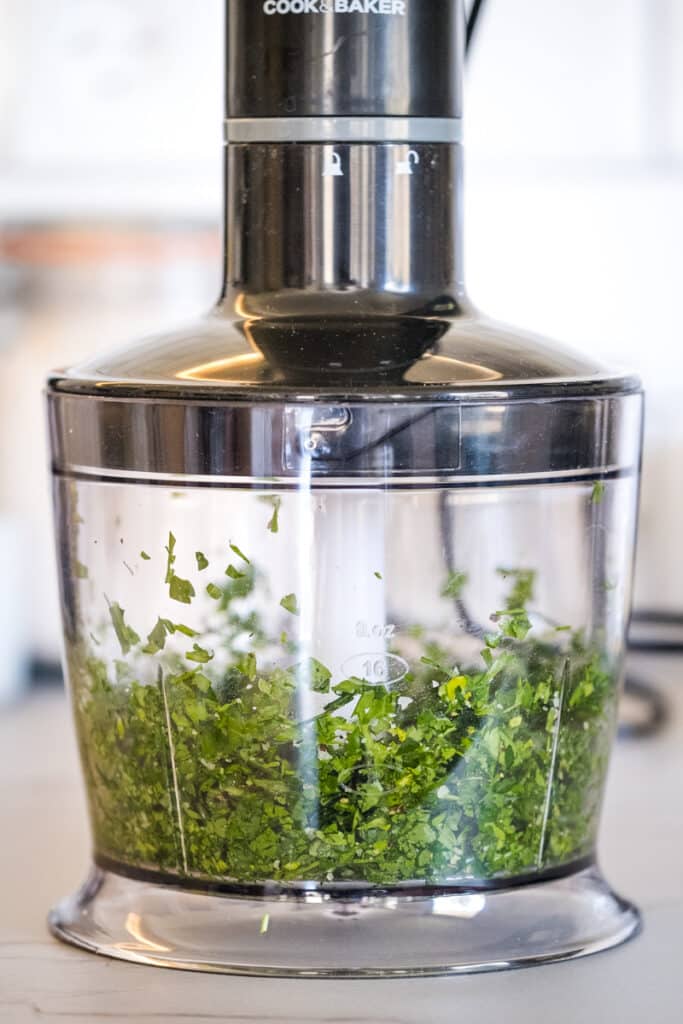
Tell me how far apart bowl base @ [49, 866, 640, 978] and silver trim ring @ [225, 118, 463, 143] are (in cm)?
27

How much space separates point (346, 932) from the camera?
552mm

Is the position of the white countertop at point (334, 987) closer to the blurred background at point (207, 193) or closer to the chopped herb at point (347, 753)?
the chopped herb at point (347, 753)

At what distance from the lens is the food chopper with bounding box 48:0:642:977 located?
538 millimetres

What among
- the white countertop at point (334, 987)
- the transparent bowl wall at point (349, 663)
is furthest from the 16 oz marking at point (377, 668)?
the white countertop at point (334, 987)

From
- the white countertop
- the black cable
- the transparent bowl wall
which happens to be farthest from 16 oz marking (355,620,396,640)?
the black cable

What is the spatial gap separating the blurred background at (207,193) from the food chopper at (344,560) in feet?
2.00

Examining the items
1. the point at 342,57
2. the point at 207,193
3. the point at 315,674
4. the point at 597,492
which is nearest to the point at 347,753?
the point at 315,674

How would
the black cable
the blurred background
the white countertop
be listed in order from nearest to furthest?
1. the white countertop
2. the black cable
3. the blurred background

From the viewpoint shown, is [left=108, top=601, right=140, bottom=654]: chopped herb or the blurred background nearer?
[left=108, top=601, right=140, bottom=654]: chopped herb

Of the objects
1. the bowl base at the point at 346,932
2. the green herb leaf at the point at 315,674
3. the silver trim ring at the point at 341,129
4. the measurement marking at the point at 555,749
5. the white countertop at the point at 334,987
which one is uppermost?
the silver trim ring at the point at 341,129

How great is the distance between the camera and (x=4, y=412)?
1.20 m

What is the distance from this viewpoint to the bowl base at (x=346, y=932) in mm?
550

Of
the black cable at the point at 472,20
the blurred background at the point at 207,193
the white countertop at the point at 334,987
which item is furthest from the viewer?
the blurred background at the point at 207,193

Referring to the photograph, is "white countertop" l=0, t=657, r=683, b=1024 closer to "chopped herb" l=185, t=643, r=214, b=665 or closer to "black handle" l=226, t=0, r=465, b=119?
"chopped herb" l=185, t=643, r=214, b=665
